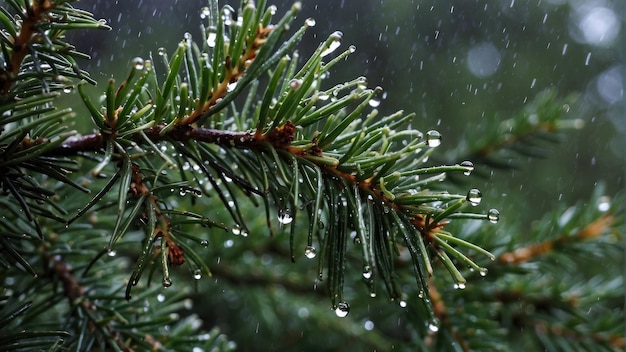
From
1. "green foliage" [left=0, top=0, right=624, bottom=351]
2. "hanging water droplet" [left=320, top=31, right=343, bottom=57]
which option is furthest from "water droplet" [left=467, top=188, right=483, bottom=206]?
"hanging water droplet" [left=320, top=31, right=343, bottom=57]

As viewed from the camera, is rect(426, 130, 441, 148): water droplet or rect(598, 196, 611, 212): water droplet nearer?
rect(426, 130, 441, 148): water droplet

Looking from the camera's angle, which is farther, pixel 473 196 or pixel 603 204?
pixel 603 204

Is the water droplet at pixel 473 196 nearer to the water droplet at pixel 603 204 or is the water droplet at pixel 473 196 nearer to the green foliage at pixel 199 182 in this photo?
the green foliage at pixel 199 182

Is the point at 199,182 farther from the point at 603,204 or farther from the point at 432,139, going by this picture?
the point at 603,204

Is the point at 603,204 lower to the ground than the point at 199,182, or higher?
higher

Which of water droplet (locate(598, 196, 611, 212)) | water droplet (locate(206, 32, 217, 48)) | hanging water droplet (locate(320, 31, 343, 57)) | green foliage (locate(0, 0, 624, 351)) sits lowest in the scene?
green foliage (locate(0, 0, 624, 351))

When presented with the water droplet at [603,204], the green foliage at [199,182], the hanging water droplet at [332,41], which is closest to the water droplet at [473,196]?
the green foliage at [199,182]

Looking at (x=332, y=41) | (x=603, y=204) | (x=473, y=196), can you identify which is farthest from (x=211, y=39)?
(x=603, y=204)

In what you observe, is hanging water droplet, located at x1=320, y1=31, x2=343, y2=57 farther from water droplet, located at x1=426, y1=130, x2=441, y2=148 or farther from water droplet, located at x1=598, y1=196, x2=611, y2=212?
water droplet, located at x1=598, y1=196, x2=611, y2=212

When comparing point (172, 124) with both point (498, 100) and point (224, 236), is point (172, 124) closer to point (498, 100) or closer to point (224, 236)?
point (224, 236)

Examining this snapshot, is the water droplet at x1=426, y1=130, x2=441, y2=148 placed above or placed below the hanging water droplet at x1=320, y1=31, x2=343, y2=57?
below

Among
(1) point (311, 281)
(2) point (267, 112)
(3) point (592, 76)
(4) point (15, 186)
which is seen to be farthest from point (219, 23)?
(3) point (592, 76)

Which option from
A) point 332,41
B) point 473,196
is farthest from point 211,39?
point 473,196
